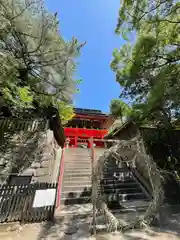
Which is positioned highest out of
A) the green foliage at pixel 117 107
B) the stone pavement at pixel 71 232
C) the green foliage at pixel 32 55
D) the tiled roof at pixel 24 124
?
the green foliage at pixel 117 107

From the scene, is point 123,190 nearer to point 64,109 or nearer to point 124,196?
point 124,196

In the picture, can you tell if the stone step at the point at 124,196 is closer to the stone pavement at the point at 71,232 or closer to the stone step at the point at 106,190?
the stone step at the point at 106,190

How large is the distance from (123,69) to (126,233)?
6598mm

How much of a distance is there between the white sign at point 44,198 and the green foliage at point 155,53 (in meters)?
4.60

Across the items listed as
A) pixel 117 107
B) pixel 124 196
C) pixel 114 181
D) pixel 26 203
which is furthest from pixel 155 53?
pixel 26 203

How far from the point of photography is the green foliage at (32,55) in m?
4.46

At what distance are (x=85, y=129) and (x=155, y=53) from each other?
1047 cm

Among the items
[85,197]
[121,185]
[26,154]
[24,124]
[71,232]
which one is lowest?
[71,232]

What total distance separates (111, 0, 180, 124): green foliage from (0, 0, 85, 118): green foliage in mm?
2341

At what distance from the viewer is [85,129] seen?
1491cm

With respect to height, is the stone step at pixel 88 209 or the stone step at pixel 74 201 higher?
the stone step at pixel 74 201

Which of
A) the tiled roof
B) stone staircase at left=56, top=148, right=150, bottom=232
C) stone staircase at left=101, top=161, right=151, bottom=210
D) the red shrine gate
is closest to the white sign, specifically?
stone staircase at left=56, top=148, right=150, bottom=232

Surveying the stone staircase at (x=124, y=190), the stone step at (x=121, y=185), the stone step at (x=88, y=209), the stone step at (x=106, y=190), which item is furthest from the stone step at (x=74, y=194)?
the stone step at (x=121, y=185)

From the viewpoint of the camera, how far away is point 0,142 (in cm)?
556
